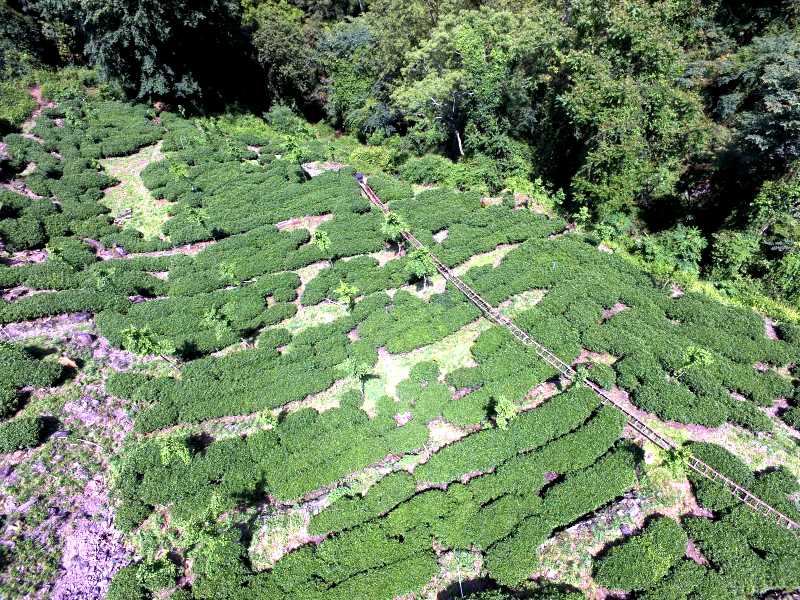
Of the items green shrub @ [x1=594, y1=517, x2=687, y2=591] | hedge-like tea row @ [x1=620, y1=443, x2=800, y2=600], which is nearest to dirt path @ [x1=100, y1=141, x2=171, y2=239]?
green shrub @ [x1=594, y1=517, x2=687, y2=591]

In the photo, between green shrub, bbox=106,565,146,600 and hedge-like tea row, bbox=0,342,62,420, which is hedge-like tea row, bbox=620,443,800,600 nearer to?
green shrub, bbox=106,565,146,600

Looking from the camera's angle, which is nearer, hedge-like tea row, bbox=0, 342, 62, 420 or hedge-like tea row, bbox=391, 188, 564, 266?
hedge-like tea row, bbox=0, 342, 62, 420

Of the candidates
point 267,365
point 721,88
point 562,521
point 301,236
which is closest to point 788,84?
point 721,88

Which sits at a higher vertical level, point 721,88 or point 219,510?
point 721,88

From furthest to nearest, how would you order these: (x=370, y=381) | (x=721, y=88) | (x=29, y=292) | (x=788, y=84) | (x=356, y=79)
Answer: (x=356, y=79) < (x=721, y=88) < (x=29, y=292) < (x=788, y=84) < (x=370, y=381)

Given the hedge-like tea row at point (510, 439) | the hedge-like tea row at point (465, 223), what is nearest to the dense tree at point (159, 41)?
the hedge-like tea row at point (465, 223)

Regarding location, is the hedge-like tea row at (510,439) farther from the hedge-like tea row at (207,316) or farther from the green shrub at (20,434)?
the green shrub at (20,434)

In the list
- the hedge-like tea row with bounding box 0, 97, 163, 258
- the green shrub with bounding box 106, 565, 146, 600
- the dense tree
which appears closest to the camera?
the green shrub with bounding box 106, 565, 146, 600

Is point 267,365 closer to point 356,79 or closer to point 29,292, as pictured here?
point 29,292

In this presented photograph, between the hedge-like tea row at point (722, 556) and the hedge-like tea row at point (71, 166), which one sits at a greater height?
the hedge-like tea row at point (71, 166)
